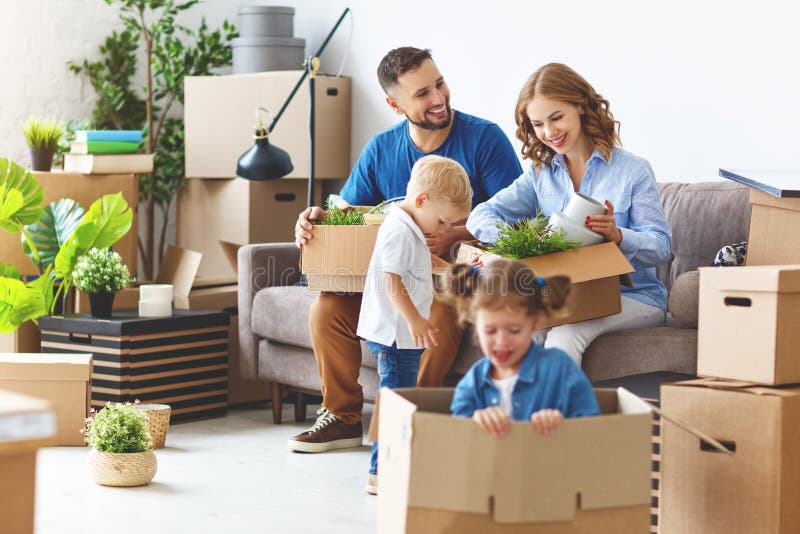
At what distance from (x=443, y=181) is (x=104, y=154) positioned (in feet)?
6.86

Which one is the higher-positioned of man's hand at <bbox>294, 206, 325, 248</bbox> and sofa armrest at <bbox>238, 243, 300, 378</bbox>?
man's hand at <bbox>294, 206, 325, 248</bbox>

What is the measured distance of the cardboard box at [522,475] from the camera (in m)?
1.63

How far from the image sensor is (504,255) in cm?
246

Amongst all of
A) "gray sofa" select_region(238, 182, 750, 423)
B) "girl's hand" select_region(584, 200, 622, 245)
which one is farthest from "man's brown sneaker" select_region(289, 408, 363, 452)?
"girl's hand" select_region(584, 200, 622, 245)

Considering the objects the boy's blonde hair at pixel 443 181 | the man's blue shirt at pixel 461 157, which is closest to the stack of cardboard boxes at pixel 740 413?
the boy's blonde hair at pixel 443 181

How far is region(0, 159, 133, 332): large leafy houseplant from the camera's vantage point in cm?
361

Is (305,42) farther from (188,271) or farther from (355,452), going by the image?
(355,452)

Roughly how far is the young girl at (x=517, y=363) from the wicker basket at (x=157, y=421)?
159 centimetres

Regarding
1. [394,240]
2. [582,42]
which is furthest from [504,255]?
[582,42]

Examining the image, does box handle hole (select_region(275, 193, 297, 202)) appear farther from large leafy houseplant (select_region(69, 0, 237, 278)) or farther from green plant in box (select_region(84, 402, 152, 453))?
green plant in box (select_region(84, 402, 152, 453))

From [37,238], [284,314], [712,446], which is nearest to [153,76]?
[37,238]

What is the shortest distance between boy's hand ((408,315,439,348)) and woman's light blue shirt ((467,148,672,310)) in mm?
329

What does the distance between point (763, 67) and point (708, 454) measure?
1.59 m

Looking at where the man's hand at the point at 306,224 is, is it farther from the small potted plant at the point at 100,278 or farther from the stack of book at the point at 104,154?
the stack of book at the point at 104,154
